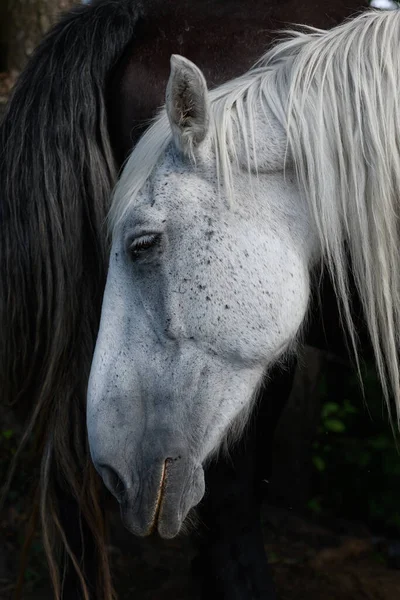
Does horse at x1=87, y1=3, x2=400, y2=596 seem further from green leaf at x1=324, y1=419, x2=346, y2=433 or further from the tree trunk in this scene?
→ the tree trunk

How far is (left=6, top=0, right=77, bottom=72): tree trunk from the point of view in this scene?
3.63 metres

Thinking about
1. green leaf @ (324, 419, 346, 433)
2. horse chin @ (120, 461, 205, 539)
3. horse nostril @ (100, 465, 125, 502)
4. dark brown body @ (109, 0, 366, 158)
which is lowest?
green leaf @ (324, 419, 346, 433)

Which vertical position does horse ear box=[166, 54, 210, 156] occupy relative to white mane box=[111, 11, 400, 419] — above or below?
above

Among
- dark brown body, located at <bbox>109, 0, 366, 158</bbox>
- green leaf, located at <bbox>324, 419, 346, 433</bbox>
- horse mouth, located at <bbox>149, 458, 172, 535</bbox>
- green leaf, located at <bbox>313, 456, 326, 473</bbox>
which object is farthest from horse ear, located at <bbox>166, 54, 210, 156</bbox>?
green leaf, located at <bbox>313, 456, 326, 473</bbox>

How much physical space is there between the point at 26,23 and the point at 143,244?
211cm

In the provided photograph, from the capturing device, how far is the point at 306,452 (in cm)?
406

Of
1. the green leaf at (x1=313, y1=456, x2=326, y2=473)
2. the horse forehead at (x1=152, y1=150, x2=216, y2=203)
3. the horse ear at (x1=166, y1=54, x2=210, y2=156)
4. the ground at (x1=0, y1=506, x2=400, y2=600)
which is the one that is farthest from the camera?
the green leaf at (x1=313, y1=456, x2=326, y2=473)

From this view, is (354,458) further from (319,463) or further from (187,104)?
(187,104)

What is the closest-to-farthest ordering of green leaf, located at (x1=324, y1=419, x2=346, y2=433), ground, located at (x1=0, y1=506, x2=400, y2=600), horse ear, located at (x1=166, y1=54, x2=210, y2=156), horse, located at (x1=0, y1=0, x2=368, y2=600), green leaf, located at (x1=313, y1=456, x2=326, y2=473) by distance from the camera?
horse ear, located at (x1=166, y1=54, x2=210, y2=156) < horse, located at (x1=0, y1=0, x2=368, y2=600) < ground, located at (x1=0, y1=506, x2=400, y2=600) < green leaf, located at (x1=324, y1=419, x2=346, y2=433) < green leaf, located at (x1=313, y1=456, x2=326, y2=473)

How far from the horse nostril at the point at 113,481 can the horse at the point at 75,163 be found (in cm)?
Answer: 44

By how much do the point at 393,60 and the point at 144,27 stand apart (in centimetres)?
82

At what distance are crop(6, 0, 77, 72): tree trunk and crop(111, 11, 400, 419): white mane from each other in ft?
6.25

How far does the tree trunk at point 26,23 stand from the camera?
3.63 m

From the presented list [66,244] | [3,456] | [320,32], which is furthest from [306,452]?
[320,32]
